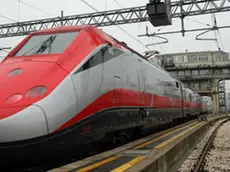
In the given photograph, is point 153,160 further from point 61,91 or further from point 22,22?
point 22,22

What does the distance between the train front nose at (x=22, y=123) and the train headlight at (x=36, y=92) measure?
33 centimetres

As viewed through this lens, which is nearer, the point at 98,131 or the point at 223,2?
the point at 98,131

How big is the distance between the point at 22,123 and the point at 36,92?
0.74 m

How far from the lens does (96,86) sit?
6.74 metres

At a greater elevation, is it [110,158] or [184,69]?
[184,69]

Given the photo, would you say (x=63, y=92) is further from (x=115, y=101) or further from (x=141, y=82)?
(x=141, y=82)

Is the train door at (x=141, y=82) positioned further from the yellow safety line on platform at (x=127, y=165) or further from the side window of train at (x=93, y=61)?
the yellow safety line on platform at (x=127, y=165)

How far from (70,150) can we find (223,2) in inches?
Result: 653

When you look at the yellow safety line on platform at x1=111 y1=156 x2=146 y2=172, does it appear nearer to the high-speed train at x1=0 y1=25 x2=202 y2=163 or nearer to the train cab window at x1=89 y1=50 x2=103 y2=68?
the high-speed train at x1=0 y1=25 x2=202 y2=163

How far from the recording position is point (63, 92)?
5.69 m

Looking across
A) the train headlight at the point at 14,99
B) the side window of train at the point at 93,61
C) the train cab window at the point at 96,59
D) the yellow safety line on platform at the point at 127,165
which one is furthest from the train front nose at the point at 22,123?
the train cab window at the point at 96,59

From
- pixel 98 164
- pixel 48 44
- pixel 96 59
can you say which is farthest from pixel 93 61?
pixel 98 164

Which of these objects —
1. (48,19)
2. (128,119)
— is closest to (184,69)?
(48,19)

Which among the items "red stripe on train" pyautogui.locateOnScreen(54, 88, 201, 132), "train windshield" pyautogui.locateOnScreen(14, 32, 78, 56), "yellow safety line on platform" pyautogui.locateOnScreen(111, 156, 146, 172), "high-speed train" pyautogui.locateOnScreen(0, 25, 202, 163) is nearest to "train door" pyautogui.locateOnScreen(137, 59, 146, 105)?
"red stripe on train" pyautogui.locateOnScreen(54, 88, 201, 132)
